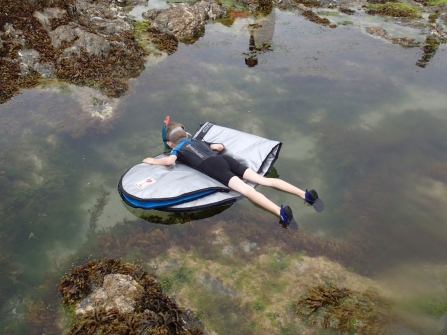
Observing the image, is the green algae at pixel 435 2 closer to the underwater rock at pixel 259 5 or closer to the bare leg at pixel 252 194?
the underwater rock at pixel 259 5

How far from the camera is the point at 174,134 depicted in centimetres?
656

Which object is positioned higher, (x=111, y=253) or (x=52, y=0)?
(x=52, y=0)

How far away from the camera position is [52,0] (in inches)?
422

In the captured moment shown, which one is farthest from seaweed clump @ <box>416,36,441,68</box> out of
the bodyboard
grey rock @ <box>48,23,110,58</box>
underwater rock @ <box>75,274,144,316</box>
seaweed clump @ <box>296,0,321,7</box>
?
underwater rock @ <box>75,274,144,316</box>

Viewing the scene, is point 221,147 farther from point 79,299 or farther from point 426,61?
point 426,61

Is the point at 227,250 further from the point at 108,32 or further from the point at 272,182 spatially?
the point at 108,32

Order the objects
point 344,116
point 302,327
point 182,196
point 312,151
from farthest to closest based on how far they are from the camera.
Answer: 1. point 344,116
2. point 312,151
3. point 182,196
4. point 302,327

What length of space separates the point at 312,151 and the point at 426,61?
6.58 metres

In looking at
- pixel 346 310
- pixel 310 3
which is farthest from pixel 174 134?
pixel 310 3

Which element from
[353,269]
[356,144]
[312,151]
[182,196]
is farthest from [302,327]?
[356,144]

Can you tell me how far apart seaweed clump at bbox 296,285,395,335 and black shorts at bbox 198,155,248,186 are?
7.59 feet

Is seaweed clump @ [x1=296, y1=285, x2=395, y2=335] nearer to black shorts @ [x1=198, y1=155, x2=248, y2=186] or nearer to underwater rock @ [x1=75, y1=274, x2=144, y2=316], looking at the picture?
underwater rock @ [x1=75, y1=274, x2=144, y2=316]

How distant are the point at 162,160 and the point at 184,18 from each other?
8.13m

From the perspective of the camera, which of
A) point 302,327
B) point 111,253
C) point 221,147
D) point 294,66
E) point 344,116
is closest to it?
point 302,327
